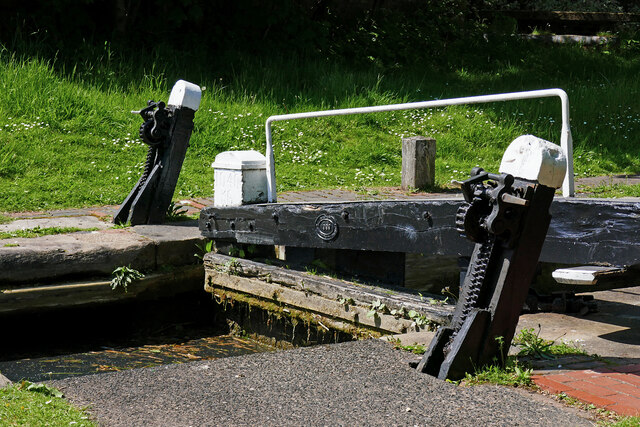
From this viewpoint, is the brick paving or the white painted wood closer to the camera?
the brick paving

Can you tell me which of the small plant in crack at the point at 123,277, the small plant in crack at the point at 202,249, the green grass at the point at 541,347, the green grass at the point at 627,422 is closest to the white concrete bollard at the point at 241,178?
the small plant in crack at the point at 202,249

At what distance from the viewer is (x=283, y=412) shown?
11.5 feet

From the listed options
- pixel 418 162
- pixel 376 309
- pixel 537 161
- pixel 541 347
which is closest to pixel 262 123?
pixel 418 162

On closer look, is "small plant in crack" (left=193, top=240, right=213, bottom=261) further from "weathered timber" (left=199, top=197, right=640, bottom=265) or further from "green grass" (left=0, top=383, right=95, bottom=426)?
"green grass" (left=0, top=383, right=95, bottom=426)

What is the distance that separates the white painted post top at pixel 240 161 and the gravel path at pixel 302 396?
2.28 m

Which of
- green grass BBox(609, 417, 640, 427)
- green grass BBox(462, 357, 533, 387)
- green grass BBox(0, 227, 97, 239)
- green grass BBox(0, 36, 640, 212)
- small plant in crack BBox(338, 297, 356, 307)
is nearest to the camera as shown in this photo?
green grass BBox(609, 417, 640, 427)

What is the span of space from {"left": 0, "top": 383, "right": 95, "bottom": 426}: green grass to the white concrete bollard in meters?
2.89

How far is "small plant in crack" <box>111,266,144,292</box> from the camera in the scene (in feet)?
20.8

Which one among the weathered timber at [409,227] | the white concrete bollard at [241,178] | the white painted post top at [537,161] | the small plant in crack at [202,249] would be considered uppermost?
the white painted post top at [537,161]

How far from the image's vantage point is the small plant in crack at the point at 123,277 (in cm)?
634

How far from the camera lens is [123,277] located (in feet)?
20.9

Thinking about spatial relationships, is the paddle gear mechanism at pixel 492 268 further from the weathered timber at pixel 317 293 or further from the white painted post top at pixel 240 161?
the white painted post top at pixel 240 161

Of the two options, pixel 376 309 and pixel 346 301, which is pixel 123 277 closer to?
pixel 346 301

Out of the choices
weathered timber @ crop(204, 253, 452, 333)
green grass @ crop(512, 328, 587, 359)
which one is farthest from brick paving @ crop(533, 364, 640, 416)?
weathered timber @ crop(204, 253, 452, 333)
